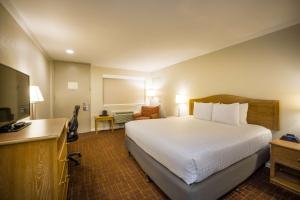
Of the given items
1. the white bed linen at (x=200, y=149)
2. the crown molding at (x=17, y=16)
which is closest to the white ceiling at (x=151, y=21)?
the crown molding at (x=17, y=16)

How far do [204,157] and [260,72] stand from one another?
7.15 ft

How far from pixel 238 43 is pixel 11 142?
148 inches

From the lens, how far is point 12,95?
55.4 inches

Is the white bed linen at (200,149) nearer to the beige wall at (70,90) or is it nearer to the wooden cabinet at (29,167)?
the wooden cabinet at (29,167)

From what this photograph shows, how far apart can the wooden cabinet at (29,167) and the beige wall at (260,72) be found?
3.24m

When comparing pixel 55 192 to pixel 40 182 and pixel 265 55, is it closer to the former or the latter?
pixel 40 182

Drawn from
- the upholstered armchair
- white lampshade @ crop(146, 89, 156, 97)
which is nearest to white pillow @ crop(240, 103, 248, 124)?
the upholstered armchair

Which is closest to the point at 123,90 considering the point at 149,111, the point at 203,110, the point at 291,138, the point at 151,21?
the point at 149,111

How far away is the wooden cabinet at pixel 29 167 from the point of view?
1007 mm

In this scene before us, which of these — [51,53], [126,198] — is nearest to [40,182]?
[126,198]

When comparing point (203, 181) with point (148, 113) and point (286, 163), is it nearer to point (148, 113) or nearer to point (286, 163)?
point (286, 163)

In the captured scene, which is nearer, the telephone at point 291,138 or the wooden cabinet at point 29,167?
the wooden cabinet at point 29,167

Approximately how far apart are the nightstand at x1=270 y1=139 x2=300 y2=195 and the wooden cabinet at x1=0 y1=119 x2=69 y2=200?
271 centimetres

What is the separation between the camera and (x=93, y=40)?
2.71m
